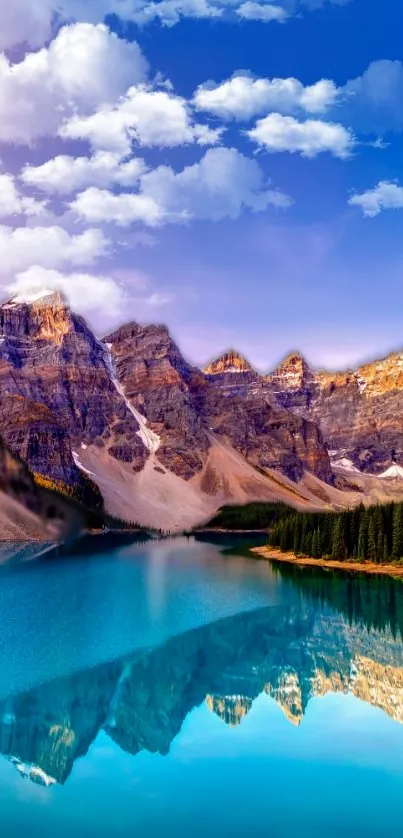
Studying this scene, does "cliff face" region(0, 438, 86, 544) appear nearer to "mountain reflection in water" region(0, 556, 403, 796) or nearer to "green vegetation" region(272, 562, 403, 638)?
"green vegetation" region(272, 562, 403, 638)

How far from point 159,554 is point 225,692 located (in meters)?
110

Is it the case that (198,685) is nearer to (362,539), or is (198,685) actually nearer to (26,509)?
(362,539)

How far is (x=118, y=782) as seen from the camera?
94.4 feet

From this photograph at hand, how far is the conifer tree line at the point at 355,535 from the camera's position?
4190 inches

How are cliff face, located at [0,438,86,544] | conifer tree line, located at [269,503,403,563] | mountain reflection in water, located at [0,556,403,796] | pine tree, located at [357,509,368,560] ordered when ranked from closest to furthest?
mountain reflection in water, located at [0,556,403,796] → conifer tree line, located at [269,503,403,563] → pine tree, located at [357,509,368,560] → cliff face, located at [0,438,86,544]

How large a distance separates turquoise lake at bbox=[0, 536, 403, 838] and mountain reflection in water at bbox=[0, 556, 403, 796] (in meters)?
0.13

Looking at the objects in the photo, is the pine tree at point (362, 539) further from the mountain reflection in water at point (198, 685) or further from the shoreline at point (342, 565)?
the mountain reflection in water at point (198, 685)

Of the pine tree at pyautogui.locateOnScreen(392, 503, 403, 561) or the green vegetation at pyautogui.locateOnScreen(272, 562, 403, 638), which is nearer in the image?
the green vegetation at pyautogui.locateOnScreen(272, 562, 403, 638)

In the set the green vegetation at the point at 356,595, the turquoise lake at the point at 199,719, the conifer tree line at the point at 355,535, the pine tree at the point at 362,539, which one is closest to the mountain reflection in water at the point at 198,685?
the turquoise lake at the point at 199,719

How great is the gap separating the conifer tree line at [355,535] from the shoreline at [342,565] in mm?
1194

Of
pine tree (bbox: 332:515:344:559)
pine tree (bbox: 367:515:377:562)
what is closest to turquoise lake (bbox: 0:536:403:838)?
pine tree (bbox: 367:515:377:562)

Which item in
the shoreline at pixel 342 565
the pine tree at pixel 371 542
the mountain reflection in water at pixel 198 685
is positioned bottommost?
the shoreline at pixel 342 565

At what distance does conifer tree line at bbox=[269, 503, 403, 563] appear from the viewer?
349 feet

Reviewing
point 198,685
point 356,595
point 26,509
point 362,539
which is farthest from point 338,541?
point 26,509
